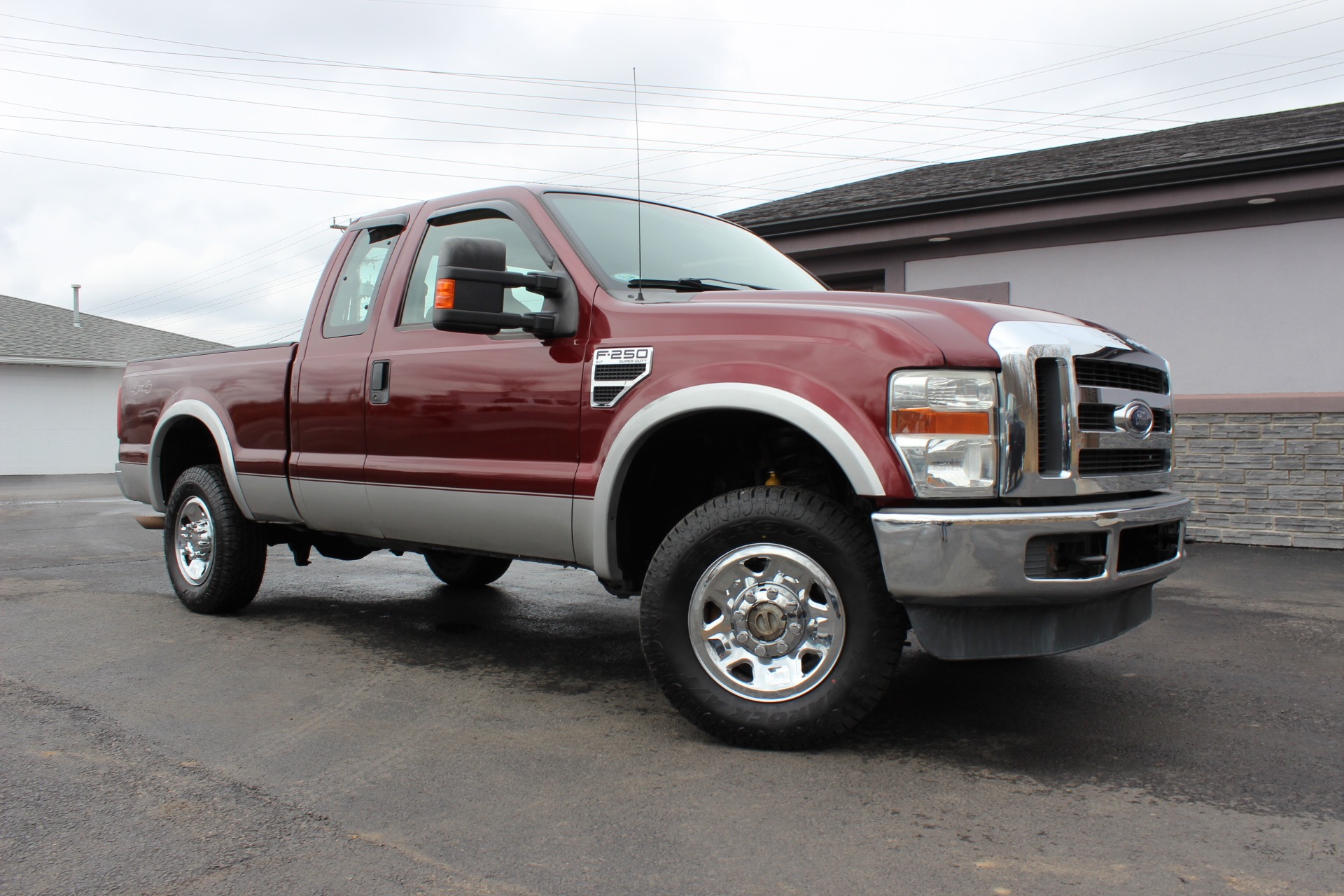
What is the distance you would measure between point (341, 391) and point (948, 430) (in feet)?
9.79

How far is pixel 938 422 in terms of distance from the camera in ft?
10.6

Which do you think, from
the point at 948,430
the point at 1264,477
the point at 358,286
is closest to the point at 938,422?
the point at 948,430

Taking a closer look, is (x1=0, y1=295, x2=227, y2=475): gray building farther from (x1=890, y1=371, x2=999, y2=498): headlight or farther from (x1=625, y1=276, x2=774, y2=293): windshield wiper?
(x1=890, y1=371, x2=999, y2=498): headlight

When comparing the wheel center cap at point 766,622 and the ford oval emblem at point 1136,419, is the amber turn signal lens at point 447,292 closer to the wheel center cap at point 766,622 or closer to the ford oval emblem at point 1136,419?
the wheel center cap at point 766,622

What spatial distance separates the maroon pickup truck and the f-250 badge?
10 mm

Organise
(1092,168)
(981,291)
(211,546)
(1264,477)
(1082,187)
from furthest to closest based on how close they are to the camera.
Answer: (981,291), (1092,168), (1082,187), (1264,477), (211,546)

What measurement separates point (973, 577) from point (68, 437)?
95.1 feet

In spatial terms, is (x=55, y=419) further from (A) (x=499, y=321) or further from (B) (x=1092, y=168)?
(A) (x=499, y=321)

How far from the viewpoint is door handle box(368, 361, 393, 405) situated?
15.5 ft

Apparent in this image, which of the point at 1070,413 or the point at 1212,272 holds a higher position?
the point at 1212,272

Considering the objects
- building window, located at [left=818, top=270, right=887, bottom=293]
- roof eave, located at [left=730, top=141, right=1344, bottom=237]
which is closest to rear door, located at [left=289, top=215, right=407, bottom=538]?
roof eave, located at [left=730, top=141, right=1344, bottom=237]

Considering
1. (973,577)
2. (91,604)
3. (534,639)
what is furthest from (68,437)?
(973,577)

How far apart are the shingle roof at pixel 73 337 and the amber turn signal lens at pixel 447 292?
2359 cm

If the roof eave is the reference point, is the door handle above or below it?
below
